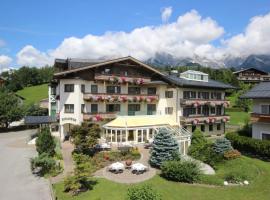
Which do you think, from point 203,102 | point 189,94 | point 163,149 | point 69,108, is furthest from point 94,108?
point 203,102

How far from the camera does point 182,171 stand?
25.7 metres

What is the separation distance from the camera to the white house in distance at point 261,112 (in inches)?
1382

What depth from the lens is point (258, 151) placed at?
3362 cm

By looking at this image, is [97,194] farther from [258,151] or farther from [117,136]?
[258,151]

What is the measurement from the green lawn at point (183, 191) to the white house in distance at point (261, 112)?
33.8ft

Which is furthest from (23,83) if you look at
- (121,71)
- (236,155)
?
(236,155)

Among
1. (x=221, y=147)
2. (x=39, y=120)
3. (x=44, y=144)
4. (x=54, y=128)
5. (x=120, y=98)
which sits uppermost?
(x=120, y=98)

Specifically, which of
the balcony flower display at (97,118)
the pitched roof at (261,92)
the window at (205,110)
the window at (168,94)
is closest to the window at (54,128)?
the balcony flower display at (97,118)

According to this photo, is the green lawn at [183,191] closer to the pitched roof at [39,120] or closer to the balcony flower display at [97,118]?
the balcony flower display at [97,118]

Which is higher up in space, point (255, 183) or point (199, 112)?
point (199, 112)

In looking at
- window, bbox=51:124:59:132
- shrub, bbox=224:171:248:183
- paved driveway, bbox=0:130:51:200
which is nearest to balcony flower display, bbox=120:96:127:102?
window, bbox=51:124:59:132

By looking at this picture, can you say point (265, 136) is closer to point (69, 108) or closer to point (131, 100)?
point (131, 100)

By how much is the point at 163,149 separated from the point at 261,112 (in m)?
14.7

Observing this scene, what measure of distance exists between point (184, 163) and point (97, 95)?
60.5 feet
